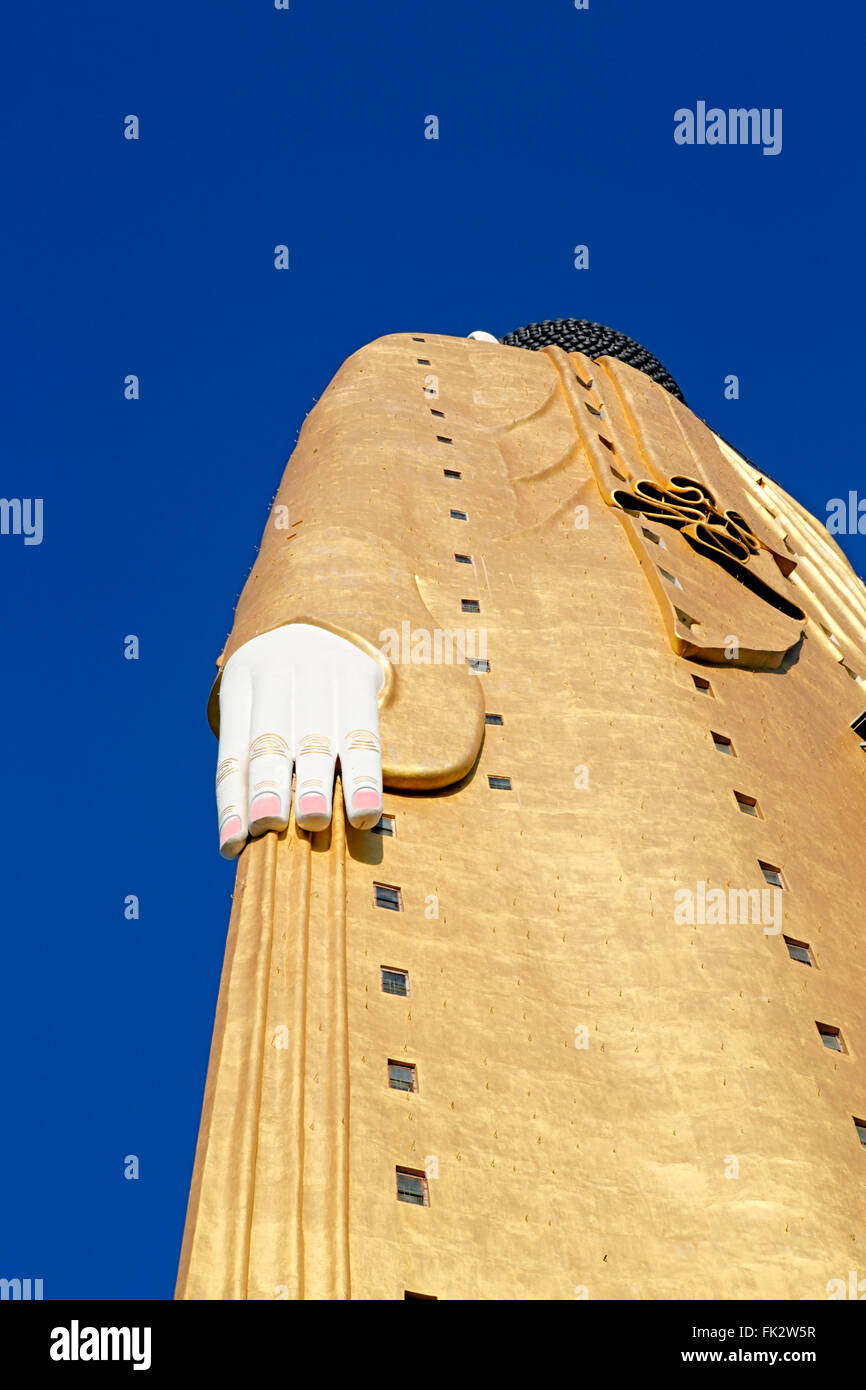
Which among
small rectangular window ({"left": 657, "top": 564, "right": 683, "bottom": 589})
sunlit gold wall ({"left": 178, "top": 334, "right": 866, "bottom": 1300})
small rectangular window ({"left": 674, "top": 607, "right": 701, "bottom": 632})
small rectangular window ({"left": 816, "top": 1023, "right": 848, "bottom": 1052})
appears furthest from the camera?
small rectangular window ({"left": 657, "top": 564, "right": 683, "bottom": 589})

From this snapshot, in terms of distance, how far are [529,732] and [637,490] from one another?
4.21 metres

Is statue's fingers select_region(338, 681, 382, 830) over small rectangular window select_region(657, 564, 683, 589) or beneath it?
beneath

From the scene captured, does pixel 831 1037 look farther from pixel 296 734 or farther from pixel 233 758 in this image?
pixel 233 758

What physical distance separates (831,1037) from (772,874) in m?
1.39

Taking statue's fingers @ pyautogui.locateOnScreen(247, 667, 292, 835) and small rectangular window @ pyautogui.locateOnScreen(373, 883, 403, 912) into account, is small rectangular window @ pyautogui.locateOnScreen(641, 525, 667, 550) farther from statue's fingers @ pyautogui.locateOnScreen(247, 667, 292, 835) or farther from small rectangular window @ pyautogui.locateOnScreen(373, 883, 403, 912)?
small rectangular window @ pyautogui.locateOnScreen(373, 883, 403, 912)

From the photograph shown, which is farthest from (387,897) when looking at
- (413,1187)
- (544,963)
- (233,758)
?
(413,1187)

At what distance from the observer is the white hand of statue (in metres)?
12.5

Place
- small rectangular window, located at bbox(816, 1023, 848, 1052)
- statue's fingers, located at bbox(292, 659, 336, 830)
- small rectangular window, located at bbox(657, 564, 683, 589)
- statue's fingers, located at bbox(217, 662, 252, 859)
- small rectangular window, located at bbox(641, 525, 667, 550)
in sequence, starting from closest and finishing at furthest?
1. statue's fingers, located at bbox(292, 659, 336, 830)
2. statue's fingers, located at bbox(217, 662, 252, 859)
3. small rectangular window, located at bbox(816, 1023, 848, 1052)
4. small rectangular window, located at bbox(657, 564, 683, 589)
5. small rectangular window, located at bbox(641, 525, 667, 550)

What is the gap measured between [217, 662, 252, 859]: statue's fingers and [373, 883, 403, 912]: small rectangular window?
2.65 feet

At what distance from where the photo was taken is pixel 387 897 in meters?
12.8

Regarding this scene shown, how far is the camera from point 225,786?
12859 millimetres

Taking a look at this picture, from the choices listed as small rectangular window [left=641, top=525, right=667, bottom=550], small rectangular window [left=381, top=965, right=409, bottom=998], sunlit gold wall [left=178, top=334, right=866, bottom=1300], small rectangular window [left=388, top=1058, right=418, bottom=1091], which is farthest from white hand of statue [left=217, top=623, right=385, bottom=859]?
small rectangular window [left=641, top=525, right=667, bottom=550]
